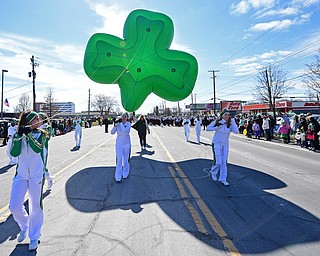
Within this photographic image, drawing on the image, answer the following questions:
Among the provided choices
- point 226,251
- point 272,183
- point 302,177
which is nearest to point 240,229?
point 226,251

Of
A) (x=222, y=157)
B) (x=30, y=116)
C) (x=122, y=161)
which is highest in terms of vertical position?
(x=30, y=116)

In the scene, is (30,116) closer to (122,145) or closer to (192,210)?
(192,210)

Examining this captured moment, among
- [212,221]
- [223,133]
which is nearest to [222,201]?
[212,221]

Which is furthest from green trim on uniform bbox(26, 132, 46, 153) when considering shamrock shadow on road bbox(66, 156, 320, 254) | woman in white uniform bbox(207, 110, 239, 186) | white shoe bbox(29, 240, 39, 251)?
woman in white uniform bbox(207, 110, 239, 186)

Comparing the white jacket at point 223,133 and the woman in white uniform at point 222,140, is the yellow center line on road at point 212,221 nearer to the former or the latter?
the woman in white uniform at point 222,140

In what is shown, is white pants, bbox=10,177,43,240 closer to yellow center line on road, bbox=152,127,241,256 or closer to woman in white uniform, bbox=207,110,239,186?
yellow center line on road, bbox=152,127,241,256

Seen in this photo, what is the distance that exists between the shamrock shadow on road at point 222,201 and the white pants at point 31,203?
4.11 ft

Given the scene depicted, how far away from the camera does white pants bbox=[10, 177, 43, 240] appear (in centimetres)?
332

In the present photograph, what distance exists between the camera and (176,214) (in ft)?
14.3

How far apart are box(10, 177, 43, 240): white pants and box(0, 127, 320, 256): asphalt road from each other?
0.24m

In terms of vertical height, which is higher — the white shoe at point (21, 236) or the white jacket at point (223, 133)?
the white jacket at point (223, 133)

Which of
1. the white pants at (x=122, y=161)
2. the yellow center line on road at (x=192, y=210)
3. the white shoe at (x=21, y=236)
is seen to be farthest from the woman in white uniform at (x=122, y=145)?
the white shoe at (x=21, y=236)

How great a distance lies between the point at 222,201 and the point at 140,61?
7019mm

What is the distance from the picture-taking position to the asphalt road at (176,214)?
3.29m
